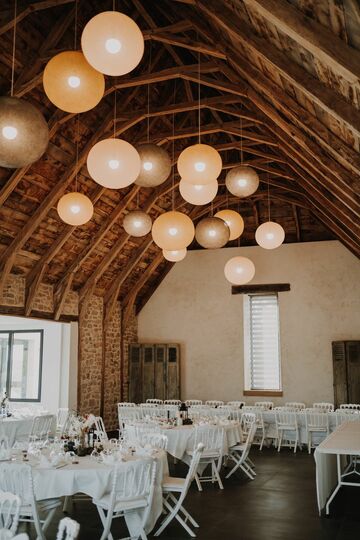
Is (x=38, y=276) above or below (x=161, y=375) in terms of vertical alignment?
above

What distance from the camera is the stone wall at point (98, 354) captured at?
40.6 ft

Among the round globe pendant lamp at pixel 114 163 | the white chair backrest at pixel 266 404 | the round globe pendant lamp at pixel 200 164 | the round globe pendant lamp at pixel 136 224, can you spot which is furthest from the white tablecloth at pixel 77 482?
the white chair backrest at pixel 266 404

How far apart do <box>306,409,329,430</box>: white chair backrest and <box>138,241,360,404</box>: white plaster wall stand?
195cm

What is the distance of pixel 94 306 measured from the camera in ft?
43.5

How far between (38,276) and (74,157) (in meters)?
2.71

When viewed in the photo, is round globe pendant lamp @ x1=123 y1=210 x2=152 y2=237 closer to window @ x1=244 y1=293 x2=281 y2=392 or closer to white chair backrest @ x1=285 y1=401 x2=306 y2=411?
white chair backrest @ x1=285 y1=401 x2=306 y2=411

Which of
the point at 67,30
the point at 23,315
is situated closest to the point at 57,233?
the point at 23,315

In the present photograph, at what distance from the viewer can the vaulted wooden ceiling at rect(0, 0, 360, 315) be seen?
3.93m

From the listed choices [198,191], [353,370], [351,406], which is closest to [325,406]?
[351,406]

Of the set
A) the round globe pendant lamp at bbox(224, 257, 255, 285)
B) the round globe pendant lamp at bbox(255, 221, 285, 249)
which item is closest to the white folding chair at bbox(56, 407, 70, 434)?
the round globe pendant lamp at bbox(224, 257, 255, 285)

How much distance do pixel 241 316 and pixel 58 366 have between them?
189 inches

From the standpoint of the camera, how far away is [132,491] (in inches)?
207

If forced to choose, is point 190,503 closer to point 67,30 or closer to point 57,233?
point 57,233

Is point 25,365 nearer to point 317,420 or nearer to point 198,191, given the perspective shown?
point 317,420
